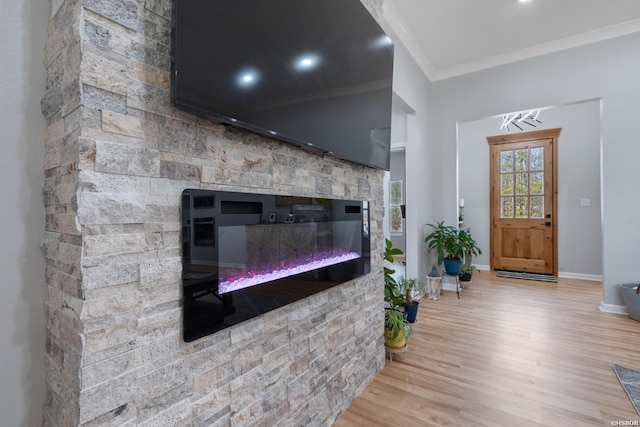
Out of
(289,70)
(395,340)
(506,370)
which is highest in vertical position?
(289,70)

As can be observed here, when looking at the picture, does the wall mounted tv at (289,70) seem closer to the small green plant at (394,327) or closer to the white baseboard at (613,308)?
the small green plant at (394,327)

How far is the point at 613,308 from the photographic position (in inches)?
122

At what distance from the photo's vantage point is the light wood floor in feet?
5.17

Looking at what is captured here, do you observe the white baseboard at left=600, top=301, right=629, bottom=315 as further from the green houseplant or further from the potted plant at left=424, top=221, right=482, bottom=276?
the green houseplant

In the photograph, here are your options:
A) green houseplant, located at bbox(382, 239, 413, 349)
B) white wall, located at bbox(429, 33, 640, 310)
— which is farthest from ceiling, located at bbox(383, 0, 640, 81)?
green houseplant, located at bbox(382, 239, 413, 349)

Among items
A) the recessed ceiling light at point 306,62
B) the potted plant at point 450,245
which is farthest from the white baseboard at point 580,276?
the recessed ceiling light at point 306,62

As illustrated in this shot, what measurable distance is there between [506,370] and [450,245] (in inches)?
72.6

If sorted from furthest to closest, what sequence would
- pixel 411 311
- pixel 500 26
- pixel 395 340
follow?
pixel 500 26
pixel 411 311
pixel 395 340

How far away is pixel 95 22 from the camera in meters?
0.70

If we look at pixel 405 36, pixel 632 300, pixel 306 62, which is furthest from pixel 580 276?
pixel 306 62

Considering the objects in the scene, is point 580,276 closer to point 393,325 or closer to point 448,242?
point 448,242

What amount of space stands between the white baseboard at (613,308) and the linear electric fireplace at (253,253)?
3.36 m

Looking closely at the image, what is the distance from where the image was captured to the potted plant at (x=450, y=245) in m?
3.69

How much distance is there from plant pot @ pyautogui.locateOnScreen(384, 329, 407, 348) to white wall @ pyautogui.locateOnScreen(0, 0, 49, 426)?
6.31 feet
